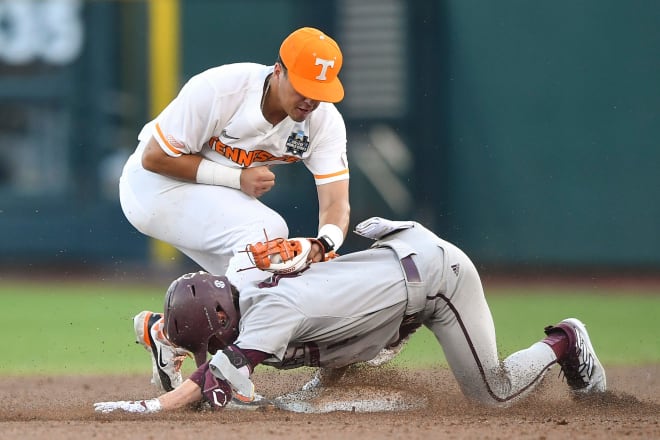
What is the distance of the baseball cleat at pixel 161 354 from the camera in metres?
5.08

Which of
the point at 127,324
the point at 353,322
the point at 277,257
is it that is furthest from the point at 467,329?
the point at 127,324

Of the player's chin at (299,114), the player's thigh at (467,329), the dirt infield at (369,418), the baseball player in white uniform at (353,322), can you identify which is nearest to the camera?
the dirt infield at (369,418)

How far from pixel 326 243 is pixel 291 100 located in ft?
2.11

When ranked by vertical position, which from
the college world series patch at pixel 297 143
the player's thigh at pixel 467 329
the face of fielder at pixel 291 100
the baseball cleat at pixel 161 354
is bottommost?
the baseball cleat at pixel 161 354

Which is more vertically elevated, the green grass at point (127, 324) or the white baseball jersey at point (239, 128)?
the white baseball jersey at point (239, 128)

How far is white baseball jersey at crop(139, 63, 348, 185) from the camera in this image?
16.4 feet

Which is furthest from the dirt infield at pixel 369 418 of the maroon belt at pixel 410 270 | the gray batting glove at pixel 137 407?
the maroon belt at pixel 410 270

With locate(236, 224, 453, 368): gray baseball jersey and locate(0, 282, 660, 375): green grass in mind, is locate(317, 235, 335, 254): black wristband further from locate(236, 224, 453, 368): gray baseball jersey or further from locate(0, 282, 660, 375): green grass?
locate(0, 282, 660, 375): green grass

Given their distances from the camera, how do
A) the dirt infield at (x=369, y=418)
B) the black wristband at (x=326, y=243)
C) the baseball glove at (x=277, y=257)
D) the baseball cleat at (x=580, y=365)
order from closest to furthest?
the dirt infield at (x=369, y=418) → the baseball glove at (x=277, y=257) → the black wristband at (x=326, y=243) → the baseball cleat at (x=580, y=365)

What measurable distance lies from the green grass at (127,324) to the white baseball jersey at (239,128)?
1.63 metres

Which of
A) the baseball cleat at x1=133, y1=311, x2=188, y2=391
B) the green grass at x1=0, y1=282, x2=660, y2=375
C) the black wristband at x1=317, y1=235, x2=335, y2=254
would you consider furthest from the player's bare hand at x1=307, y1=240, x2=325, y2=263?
the green grass at x1=0, y1=282, x2=660, y2=375

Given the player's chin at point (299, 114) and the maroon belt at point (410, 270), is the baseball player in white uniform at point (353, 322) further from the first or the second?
the player's chin at point (299, 114)

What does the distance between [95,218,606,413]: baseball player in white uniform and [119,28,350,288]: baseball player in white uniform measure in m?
0.42

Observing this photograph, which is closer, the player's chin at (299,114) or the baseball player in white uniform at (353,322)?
the baseball player in white uniform at (353,322)
